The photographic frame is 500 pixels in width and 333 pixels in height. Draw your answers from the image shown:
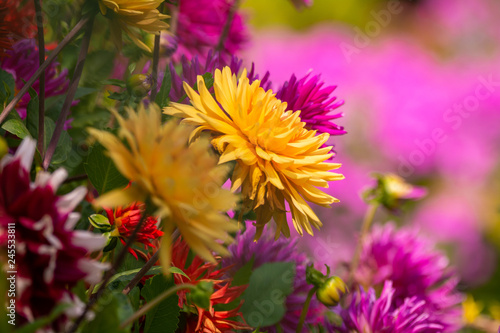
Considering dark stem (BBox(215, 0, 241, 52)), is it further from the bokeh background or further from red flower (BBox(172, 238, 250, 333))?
the bokeh background

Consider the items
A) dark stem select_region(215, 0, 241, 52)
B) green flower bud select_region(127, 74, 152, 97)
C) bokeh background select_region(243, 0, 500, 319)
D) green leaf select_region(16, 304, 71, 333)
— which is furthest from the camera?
bokeh background select_region(243, 0, 500, 319)

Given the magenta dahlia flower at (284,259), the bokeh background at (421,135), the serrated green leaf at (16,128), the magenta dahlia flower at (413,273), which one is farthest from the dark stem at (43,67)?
the bokeh background at (421,135)

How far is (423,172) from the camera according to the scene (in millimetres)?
951

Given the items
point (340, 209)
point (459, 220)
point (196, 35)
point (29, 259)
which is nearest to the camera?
point (29, 259)

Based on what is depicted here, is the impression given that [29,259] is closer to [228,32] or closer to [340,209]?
[228,32]

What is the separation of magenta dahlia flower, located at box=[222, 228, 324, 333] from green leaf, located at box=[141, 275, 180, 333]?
0.09 meters

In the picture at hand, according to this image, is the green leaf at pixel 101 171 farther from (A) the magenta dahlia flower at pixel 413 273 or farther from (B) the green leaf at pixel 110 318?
(A) the magenta dahlia flower at pixel 413 273

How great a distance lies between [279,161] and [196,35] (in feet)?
0.64

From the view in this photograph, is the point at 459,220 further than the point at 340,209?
Yes

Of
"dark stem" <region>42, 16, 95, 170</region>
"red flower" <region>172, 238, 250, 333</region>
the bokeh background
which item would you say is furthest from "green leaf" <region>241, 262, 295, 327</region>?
the bokeh background

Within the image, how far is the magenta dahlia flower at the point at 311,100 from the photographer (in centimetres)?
23

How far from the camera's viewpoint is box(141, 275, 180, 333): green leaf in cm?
18

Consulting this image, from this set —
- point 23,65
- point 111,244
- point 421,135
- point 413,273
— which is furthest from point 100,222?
point 421,135

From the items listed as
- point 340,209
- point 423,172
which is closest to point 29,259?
point 340,209
